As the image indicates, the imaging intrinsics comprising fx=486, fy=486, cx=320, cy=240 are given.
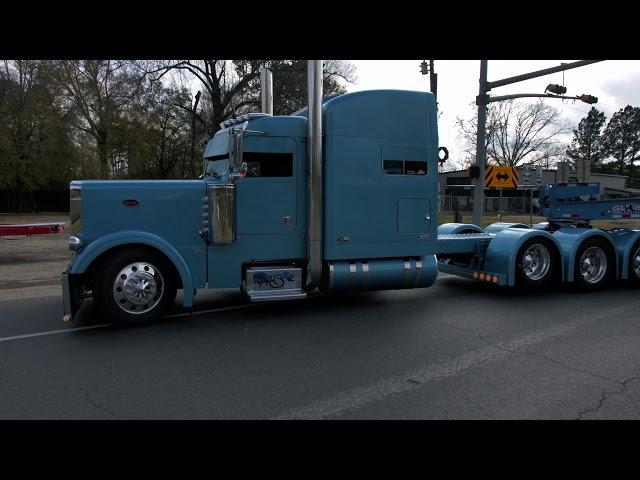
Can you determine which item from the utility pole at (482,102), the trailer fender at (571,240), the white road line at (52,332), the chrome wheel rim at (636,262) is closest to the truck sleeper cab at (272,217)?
the white road line at (52,332)

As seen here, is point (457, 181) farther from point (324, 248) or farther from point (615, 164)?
point (324, 248)

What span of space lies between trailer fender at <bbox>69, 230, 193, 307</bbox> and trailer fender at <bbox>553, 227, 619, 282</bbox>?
21.3ft

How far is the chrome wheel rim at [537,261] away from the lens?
336 inches

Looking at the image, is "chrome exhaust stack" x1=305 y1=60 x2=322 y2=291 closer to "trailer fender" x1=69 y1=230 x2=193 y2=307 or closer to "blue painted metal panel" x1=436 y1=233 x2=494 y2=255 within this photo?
"trailer fender" x1=69 y1=230 x2=193 y2=307

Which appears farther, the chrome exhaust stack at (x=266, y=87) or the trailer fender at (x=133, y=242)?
the chrome exhaust stack at (x=266, y=87)

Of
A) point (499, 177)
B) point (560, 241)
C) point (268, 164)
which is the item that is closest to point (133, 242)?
point (268, 164)

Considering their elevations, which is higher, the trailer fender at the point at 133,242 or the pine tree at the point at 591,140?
the pine tree at the point at 591,140

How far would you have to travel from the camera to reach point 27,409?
3850 millimetres

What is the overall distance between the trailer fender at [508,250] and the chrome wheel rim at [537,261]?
205mm

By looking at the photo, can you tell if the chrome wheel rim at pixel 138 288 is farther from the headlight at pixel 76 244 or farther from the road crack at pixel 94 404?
the road crack at pixel 94 404

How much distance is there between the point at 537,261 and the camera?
8.72 metres

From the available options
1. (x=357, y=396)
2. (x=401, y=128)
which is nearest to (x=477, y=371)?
(x=357, y=396)

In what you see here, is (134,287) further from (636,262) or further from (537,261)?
(636,262)

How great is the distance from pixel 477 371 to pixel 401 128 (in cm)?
384
